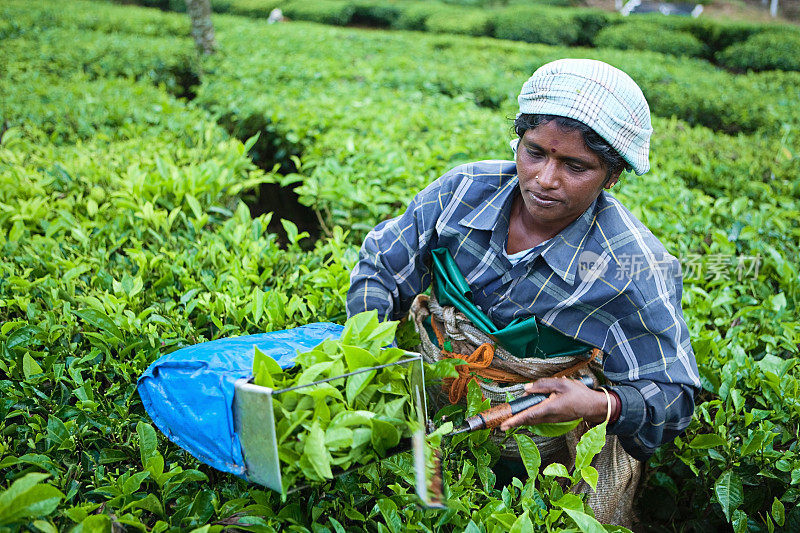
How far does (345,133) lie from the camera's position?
3643 mm

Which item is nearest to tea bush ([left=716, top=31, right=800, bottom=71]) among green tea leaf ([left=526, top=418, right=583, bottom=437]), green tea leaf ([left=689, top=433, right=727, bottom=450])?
green tea leaf ([left=689, top=433, right=727, bottom=450])

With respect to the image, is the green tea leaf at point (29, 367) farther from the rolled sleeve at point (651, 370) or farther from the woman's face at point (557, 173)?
the rolled sleeve at point (651, 370)

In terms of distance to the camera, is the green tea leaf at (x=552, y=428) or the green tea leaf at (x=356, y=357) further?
the green tea leaf at (x=552, y=428)

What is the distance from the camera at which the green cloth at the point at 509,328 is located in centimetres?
168

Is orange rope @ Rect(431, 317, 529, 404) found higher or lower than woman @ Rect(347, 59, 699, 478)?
lower

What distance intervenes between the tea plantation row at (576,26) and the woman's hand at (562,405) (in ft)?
36.7

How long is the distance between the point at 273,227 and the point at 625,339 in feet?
10.2

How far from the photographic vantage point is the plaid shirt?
1.57 m

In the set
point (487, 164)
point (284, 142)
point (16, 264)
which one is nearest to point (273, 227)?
point (284, 142)

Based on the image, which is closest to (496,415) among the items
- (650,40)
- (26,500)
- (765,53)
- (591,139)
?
(591,139)

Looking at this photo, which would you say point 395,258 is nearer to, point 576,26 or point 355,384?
point 355,384

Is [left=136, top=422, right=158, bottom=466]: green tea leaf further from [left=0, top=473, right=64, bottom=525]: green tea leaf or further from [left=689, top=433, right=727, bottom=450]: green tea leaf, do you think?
[left=689, top=433, right=727, bottom=450]: green tea leaf

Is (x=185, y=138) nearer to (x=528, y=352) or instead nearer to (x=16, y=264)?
(x=16, y=264)

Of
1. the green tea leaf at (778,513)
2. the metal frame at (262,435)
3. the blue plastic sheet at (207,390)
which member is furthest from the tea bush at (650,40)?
the metal frame at (262,435)
